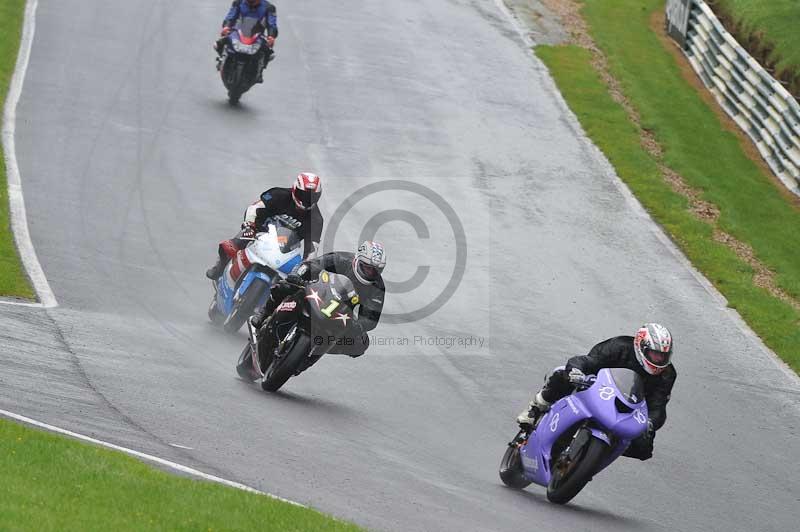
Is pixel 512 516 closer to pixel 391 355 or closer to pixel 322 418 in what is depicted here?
pixel 322 418

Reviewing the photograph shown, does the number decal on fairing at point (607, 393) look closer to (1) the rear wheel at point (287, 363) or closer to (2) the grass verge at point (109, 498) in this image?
(2) the grass verge at point (109, 498)

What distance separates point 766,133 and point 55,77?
15.5 meters

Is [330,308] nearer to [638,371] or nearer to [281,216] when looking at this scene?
[281,216]

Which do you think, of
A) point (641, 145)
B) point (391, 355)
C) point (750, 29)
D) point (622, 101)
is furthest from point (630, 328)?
point (750, 29)

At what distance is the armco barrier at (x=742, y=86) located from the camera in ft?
88.9

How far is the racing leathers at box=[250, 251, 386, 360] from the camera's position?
13.5 meters

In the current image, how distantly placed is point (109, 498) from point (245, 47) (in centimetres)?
1847

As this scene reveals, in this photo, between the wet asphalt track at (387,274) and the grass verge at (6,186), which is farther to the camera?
the grass verge at (6,186)

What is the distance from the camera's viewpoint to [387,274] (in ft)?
65.0

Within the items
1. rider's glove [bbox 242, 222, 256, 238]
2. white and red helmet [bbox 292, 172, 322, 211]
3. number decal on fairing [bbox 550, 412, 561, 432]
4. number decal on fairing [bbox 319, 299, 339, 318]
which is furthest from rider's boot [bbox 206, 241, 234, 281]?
number decal on fairing [bbox 550, 412, 561, 432]

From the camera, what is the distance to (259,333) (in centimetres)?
1386

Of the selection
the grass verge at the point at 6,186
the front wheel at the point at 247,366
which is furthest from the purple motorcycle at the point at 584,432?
the grass verge at the point at 6,186

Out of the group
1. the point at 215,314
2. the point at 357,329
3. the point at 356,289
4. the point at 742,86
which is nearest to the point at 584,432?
the point at 357,329

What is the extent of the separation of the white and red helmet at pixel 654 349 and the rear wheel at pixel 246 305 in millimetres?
5371
